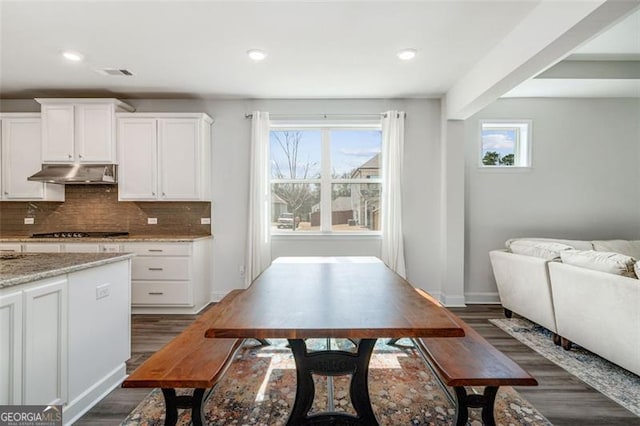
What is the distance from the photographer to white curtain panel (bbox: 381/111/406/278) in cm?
429

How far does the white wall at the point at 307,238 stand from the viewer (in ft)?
14.6

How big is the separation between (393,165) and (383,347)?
2272mm

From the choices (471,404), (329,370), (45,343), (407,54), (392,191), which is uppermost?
(407,54)

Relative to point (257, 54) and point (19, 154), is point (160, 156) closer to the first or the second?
Answer: point (19, 154)

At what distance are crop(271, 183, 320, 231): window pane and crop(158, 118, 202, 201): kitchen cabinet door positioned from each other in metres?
1.04

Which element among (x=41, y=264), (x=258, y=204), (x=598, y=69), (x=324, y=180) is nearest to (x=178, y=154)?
(x=258, y=204)

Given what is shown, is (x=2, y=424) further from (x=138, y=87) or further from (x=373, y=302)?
(x=138, y=87)

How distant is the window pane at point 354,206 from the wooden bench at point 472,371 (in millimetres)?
2707

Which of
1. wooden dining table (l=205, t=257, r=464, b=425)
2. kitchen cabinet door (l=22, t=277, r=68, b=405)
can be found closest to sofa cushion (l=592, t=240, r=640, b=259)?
wooden dining table (l=205, t=257, r=464, b=425)

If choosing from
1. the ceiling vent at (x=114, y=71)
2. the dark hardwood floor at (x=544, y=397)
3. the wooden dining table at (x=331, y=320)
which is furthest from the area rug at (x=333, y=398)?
the ceiling vent at (x=114, y=71)

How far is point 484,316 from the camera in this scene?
384cm

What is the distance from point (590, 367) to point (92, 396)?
11.5ft

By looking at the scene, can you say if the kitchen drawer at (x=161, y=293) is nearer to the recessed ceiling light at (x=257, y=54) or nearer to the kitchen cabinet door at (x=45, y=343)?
the kitchen cabinet door at (x=45, y=343)

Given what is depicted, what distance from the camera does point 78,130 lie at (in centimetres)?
405
